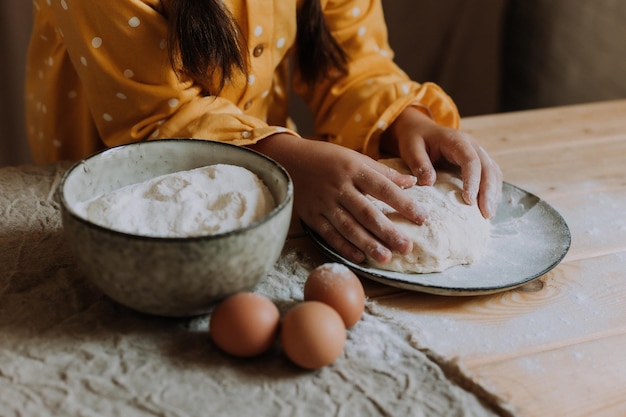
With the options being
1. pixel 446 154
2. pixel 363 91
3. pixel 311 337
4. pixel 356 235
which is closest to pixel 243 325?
pixel 311 337

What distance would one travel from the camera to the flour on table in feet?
1.81

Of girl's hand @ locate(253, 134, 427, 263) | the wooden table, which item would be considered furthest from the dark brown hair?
the wooden table

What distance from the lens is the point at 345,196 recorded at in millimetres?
699

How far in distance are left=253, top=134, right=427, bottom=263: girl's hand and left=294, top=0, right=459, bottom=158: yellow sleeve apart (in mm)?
171

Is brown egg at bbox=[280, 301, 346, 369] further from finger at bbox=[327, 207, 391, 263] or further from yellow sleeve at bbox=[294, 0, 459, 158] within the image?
yellow sleeve at bbox=[294, 0, 459, 158]

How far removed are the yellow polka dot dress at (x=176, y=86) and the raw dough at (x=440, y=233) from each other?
188 mm

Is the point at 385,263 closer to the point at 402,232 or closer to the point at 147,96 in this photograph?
the point at 402,232

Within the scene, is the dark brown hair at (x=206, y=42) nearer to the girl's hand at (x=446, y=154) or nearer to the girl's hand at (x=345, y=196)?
the girl's hand at (x=345, y=196)

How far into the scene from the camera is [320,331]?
520 mm

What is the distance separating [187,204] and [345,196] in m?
0.19

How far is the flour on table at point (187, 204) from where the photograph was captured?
55 cm

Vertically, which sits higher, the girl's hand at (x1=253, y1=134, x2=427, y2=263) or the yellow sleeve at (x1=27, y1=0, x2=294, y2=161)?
the yellow sleeve at (x1=27, y1=0, x2=294, y2=161)

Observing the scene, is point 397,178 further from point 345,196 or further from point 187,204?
point 187,204

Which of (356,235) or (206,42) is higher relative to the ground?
(206,42)
